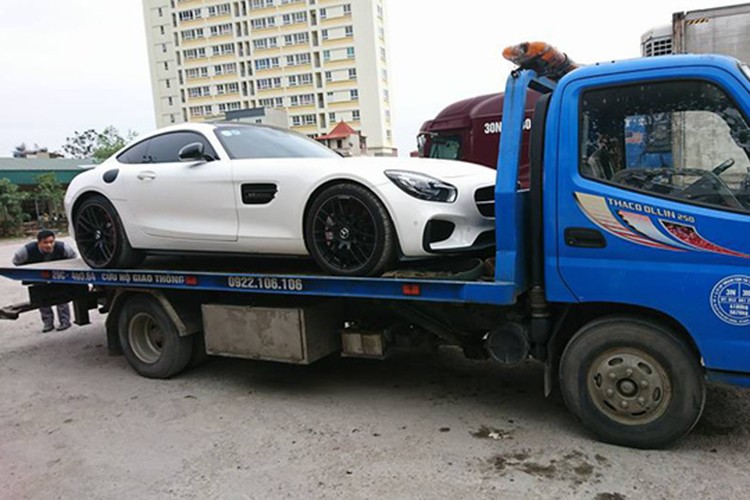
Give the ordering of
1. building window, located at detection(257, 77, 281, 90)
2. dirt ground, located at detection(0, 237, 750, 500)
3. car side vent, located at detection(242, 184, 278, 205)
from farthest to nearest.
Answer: building window, located at detection(257, 77, 281, 90) < car side vent, located at detection(242, 184, 278, 205) < dirt ground, located at detection(0, 237, 750, 500)

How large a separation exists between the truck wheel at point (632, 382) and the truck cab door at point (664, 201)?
0.49 ft

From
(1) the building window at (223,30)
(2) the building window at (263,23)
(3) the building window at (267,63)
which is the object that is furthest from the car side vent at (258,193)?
(1) the building window at (223,30)

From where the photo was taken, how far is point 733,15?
7691 mm

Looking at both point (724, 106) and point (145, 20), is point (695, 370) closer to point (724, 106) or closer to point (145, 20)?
point (724, 106)

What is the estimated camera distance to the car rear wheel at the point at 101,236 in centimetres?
557

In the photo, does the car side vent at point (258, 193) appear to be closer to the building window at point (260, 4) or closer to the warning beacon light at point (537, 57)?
the warning beacon light at point (537, 57)

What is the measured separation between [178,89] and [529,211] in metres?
86.3

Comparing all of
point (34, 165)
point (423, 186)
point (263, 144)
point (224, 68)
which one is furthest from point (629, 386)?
point (224, 68)

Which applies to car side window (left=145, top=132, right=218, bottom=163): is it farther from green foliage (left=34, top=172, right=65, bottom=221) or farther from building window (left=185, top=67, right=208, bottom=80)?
building window (left=185, top=67, right=208, bottom=80)

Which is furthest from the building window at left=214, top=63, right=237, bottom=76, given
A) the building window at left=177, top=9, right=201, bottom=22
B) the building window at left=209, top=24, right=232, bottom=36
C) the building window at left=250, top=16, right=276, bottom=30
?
the building window at left=177, top=9, right=201, bottom=22

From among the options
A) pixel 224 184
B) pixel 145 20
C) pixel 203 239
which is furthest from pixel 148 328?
pixel 145 20

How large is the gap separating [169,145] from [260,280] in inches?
66.2

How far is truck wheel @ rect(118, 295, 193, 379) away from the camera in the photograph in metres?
5.57

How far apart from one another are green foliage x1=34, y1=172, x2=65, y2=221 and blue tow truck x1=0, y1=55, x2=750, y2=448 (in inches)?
1387
